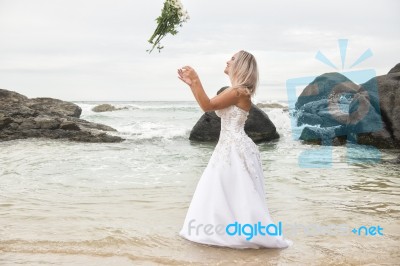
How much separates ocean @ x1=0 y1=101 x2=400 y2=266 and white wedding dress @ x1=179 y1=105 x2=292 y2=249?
0.17 m

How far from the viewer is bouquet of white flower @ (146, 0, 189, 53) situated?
6.98m

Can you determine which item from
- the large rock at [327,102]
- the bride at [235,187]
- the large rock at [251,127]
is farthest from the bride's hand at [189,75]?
the large rock at [327,102]

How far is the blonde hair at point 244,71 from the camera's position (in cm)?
464

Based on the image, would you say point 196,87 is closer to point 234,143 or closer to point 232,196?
point 234,143

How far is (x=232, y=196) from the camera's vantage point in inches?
191

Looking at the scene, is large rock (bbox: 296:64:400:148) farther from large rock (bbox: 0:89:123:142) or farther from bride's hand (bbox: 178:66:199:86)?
bride's hand (bbox: 178:66:199:86)

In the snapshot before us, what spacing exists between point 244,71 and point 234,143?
0.88 metres

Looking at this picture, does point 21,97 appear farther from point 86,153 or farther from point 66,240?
point 66,240

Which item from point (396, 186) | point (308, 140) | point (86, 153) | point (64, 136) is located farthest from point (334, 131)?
point (64, 136)

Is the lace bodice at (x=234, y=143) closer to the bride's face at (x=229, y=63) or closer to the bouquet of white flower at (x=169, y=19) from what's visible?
the bride's face at (x=229, y=63)

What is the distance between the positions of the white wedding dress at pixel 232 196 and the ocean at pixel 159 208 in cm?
17

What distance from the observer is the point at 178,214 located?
22.7ft

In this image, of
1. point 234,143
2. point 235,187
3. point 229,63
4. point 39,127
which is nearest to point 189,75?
point 229,63

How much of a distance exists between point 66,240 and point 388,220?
4.85 m
